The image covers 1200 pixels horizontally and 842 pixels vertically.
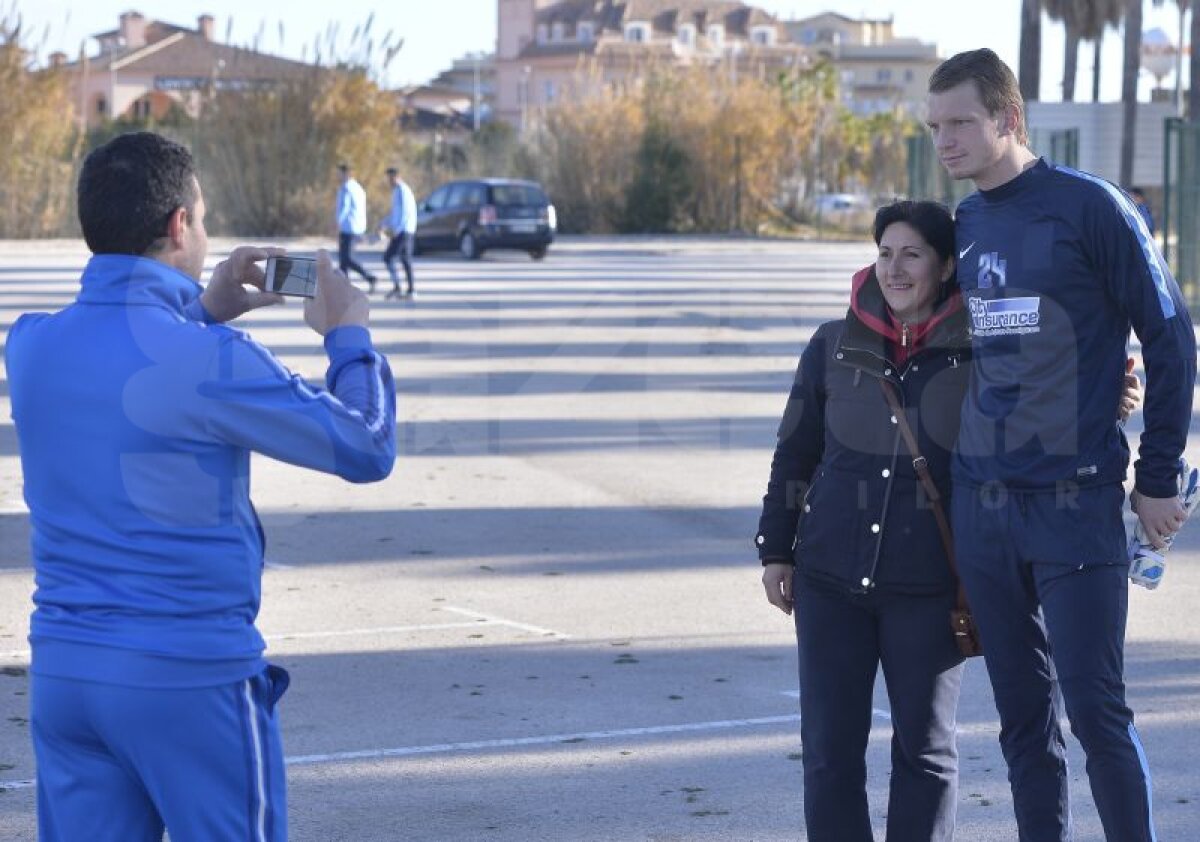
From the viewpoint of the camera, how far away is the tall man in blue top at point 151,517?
10.5ft

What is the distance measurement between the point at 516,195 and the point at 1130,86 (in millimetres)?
15404

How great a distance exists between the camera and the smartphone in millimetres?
3496

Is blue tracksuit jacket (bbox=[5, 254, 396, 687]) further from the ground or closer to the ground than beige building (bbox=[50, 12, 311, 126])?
closer to the ground

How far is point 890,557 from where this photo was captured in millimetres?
4391

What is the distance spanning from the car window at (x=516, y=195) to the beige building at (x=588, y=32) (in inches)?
3261

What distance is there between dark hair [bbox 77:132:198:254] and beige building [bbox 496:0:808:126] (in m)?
118

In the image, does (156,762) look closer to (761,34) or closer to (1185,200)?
(1185,200)

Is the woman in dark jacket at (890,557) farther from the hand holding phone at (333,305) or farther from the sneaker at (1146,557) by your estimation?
the hand holding phone at (333,305)

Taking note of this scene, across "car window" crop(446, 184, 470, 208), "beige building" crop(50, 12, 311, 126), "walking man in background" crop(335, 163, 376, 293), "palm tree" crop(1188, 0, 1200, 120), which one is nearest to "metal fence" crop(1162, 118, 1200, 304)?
"walking man in background" crop(335, 163, 376, 293)

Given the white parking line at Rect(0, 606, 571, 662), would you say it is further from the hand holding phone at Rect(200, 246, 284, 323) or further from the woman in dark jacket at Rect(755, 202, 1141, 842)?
the hand holding phone at Rect(200, 246, 284, 323)

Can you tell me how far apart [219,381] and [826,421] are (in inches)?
69.9

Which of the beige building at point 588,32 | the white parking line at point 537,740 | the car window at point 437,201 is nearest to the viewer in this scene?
the white parking line at point 537,740

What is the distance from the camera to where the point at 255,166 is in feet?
150

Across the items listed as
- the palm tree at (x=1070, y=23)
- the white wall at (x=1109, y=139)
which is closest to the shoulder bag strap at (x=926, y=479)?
the white wall at (x=1109, y=139)
